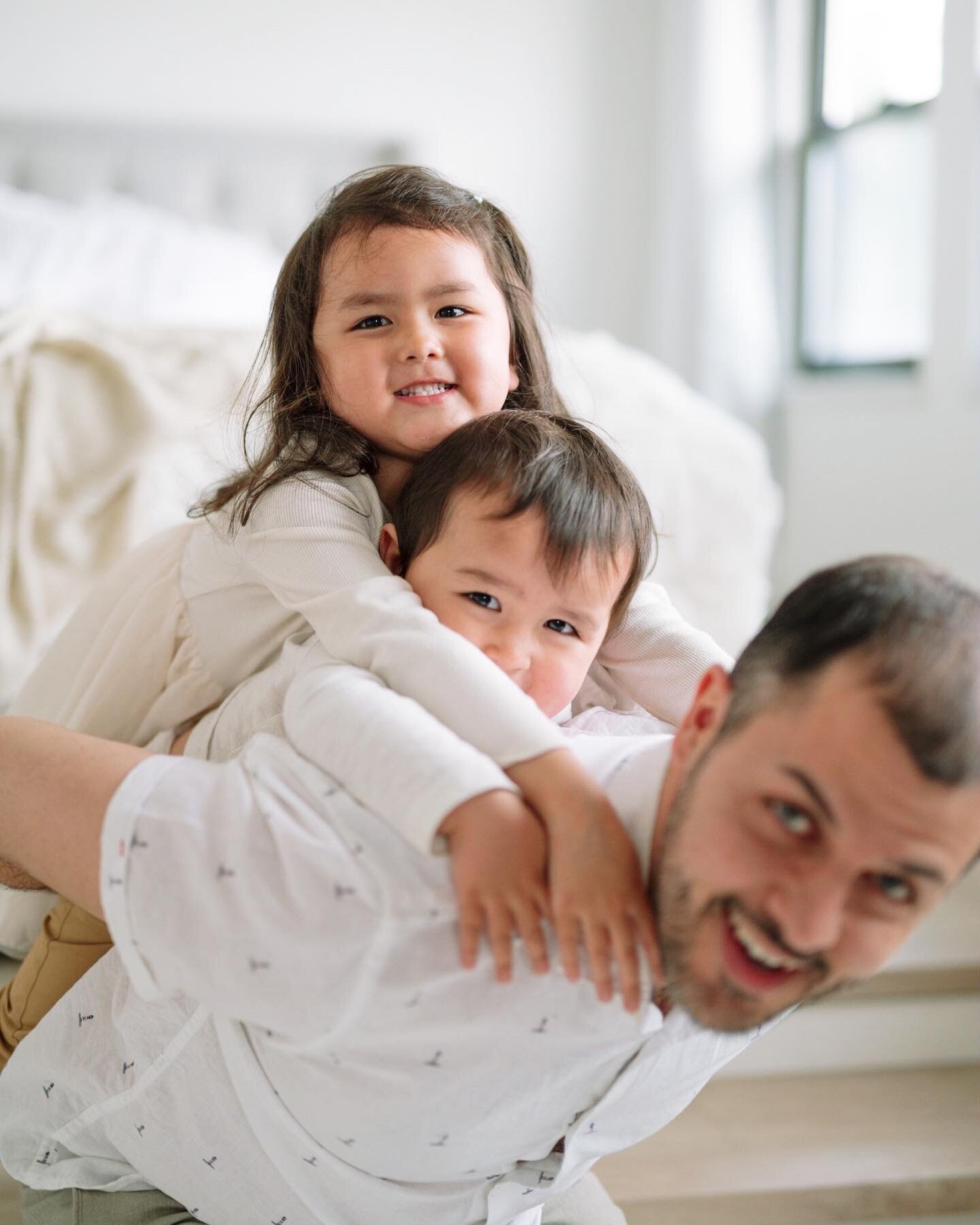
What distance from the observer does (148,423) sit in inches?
78.5

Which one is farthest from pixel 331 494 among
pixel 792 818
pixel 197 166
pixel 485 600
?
pixel 197 166

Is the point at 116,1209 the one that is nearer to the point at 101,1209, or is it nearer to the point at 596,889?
the point at 101,1209

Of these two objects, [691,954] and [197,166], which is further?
[197,166]

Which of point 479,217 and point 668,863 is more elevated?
point 479,217

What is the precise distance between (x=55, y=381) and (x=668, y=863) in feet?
5.42

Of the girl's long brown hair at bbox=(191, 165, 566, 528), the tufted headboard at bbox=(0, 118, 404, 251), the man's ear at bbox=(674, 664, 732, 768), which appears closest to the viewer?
the man's ear at bbox=(674, 664, 732, 768)

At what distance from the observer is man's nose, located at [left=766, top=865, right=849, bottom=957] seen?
63 centimetres

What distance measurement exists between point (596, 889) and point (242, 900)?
206 millimetres

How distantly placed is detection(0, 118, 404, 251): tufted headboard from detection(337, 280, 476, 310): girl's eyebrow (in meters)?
3.08

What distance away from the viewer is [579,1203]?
3.57ft

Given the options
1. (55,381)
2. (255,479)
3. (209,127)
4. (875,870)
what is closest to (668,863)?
(875,870)

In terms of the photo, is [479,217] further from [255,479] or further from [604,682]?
[604,682]

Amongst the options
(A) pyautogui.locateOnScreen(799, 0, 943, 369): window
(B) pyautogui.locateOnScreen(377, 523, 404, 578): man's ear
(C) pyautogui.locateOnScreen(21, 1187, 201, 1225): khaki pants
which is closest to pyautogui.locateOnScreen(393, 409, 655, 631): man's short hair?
(B) pyautogui.locateOnScreen(377, 523, 404, 578): man's ear

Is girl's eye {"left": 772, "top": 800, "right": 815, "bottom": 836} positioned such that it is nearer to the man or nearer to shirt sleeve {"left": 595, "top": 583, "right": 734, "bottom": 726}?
the man
